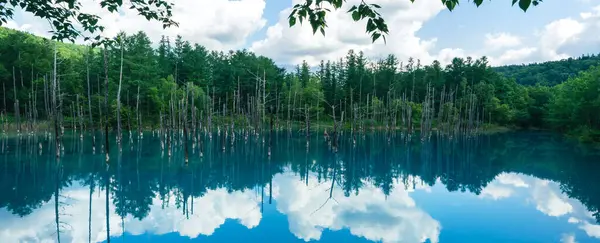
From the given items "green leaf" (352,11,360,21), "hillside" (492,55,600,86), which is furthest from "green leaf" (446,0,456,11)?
"hillside" (492,55,600,86)

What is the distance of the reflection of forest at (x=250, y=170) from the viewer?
14.9 meters

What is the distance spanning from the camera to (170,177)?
17766 mm

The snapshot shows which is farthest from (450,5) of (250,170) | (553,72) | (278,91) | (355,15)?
(553,72)

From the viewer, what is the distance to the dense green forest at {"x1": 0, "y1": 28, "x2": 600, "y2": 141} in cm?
4138

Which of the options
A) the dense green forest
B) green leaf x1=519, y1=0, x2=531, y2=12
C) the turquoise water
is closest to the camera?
green leaf x1=519, y1=0, x2=531, y2=12

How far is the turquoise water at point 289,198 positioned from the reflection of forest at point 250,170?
8cm

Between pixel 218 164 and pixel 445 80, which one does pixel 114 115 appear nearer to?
pixel 218 164

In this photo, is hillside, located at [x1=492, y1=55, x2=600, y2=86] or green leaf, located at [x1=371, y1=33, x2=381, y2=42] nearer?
green leaf, located at [x1=371, y1=33, x2=381, y2=42]

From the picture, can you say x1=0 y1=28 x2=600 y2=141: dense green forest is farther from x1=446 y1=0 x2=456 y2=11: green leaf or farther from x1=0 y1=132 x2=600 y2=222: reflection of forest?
x1=446 y1=0 x2=456 y2=11: green leaf

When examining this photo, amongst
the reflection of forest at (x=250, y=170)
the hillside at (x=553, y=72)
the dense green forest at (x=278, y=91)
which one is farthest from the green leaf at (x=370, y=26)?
the hillside at (x=553, y=72)

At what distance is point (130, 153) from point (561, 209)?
2446 cm

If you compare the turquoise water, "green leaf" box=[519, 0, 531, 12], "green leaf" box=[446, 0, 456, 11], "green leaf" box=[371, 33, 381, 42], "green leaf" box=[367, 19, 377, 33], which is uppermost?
"green leaf" box=[446, 0, 456, 11]

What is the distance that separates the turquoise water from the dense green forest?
14084 millimetres

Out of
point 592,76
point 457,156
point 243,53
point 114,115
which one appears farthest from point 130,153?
point 592,76
